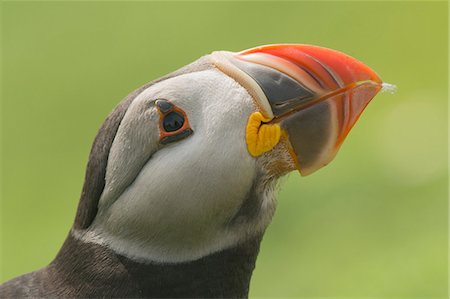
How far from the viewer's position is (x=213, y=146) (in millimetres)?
2854

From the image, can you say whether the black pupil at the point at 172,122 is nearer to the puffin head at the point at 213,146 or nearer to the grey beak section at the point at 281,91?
the puffin head at the point at 213,146

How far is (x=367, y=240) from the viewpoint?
648cm

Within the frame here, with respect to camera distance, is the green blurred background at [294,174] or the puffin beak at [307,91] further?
the green blurred background at [294,174]

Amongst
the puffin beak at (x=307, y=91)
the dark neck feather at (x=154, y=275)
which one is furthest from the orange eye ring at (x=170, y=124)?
the dark neck feather at (x=154, y=275)

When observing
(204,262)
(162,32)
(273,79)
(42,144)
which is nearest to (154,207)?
(204,262)

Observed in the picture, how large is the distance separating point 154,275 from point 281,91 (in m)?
0.63

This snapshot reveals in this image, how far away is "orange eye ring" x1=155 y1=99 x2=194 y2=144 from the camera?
113 inches

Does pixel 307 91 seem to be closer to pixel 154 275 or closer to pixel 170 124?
pixel 170 124

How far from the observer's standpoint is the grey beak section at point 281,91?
2908 mm

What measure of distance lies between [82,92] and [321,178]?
3091 millimetres

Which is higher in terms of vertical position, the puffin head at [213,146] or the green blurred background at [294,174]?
the puffin head at [213,146]

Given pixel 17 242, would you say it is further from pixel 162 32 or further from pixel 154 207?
pixel 154 207

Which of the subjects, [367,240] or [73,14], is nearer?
[367,240]

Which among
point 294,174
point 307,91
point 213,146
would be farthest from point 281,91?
point 294,174
